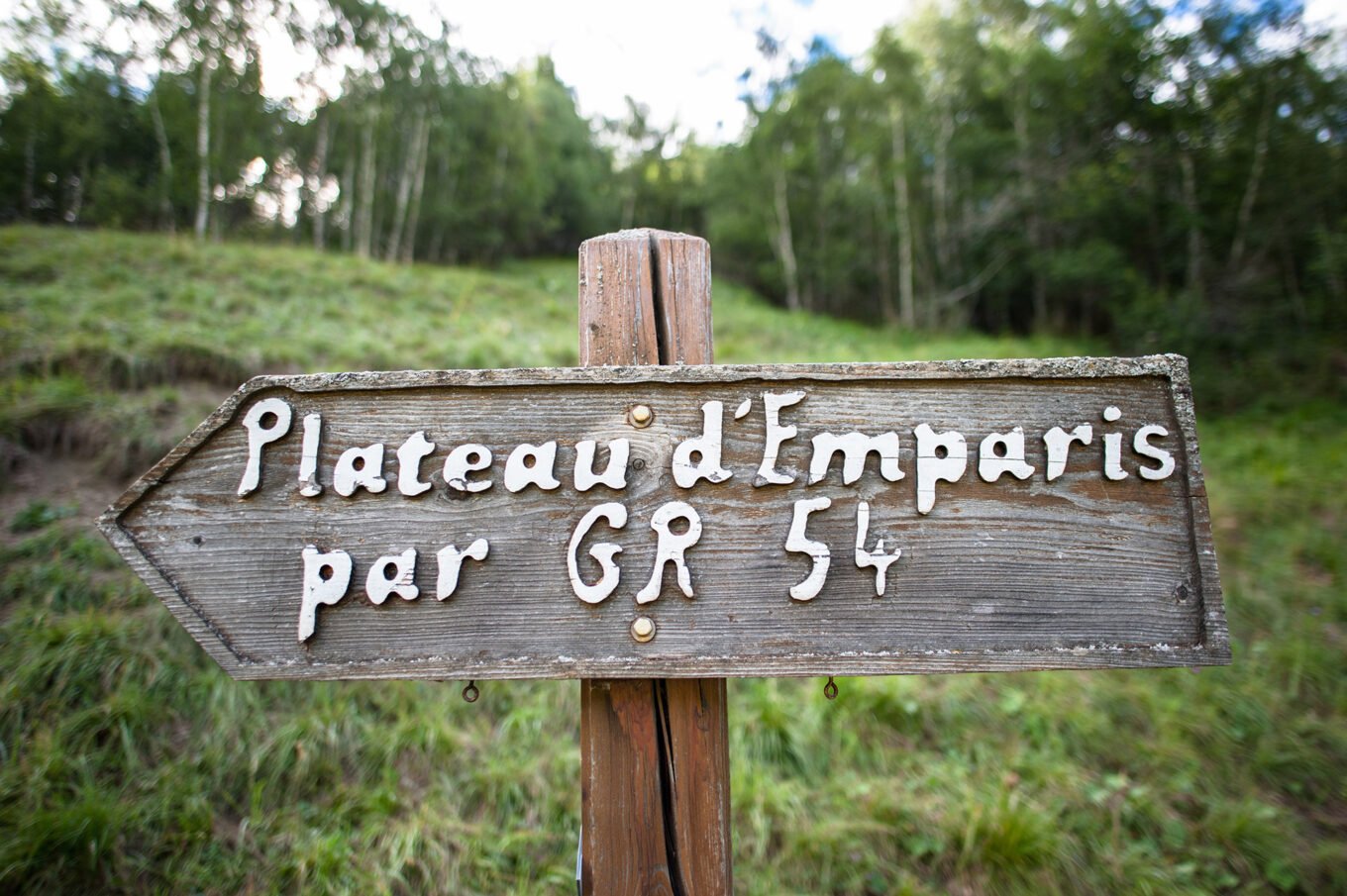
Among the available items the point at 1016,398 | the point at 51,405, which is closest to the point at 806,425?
the point at 1016,398

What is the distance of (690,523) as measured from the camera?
3.08ft

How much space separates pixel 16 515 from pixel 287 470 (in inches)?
126

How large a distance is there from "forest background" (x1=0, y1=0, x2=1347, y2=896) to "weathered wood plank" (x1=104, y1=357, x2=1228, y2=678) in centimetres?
146

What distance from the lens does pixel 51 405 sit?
3352 millimetres

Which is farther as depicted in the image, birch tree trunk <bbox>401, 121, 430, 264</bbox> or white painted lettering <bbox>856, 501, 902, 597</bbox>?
birch tree trunk <bbox>401, 121, 430, 264</bbox>

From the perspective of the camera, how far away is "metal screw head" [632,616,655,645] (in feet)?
2.99

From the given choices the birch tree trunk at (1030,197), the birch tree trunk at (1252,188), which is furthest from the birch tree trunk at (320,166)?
the birch tree trunk at (1252,188)

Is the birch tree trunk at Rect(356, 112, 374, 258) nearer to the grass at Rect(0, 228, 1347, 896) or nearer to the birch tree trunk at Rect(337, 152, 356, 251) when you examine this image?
the birch tree trunk at Rect(337, 152, 356, 251)

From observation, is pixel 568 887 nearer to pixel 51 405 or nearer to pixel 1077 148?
pixel 51 405

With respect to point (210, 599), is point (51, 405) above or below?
above

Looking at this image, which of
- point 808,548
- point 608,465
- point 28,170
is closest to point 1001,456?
point 808,548

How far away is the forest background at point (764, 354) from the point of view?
2072mm

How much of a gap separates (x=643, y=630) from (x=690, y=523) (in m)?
0.18

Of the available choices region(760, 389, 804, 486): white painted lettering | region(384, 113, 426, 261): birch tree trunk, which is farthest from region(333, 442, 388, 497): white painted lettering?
region(384, 113, 426, 261): birch tree trunk
